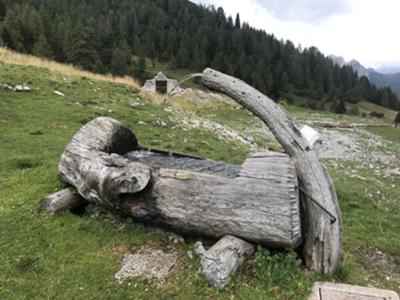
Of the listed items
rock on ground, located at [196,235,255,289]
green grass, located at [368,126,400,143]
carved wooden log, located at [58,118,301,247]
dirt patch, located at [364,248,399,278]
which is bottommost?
green grass, located at [368,126,400,143]

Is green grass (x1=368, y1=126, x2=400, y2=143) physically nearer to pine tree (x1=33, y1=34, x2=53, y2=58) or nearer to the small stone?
the small stone

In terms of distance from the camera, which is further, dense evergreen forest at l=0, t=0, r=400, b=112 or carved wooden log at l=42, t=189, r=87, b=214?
dense evergreen forest at l=0, t=0, r=400, b=112

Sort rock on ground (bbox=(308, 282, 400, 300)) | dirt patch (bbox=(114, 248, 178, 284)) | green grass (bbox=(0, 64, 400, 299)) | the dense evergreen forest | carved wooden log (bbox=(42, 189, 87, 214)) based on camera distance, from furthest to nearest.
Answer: the dense evergreen forest → carved wooden log (bbox=(42, 189, 87, 214)) → dirt patch (bbox=(114, 248, 178, 284)) → green grass (bbox=(0, 64, 400, 299)) → rock on ground (bbox=(308, 282, 400, 300))

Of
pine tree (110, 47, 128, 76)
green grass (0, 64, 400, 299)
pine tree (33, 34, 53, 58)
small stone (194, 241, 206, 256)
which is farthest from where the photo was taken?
pine tree (110, 47, 128, 76)

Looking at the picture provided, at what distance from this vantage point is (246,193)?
5.30 meters

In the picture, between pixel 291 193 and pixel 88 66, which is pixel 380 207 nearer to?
pixel 291 193

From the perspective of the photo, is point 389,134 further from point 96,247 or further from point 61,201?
point 96,247

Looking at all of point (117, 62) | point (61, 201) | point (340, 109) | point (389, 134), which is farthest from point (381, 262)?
point (340, 109)

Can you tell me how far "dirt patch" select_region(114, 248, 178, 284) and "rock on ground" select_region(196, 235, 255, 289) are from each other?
52 cm

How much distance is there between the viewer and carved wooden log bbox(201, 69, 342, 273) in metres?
5.14

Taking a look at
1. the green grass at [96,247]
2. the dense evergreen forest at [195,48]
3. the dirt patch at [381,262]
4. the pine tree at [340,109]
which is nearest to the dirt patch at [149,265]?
the green grass at [96,247]

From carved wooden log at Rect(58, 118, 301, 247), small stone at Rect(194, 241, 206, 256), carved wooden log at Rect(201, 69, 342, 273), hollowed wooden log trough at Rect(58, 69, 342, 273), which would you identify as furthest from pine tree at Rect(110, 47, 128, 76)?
small stone at Rect(194, 241, 206, 256)

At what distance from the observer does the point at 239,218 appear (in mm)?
5227

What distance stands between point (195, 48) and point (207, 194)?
92.2m
